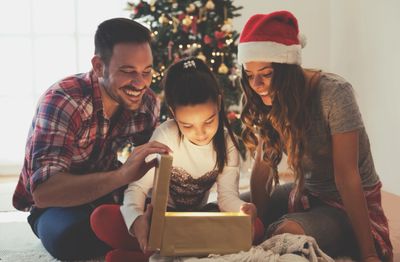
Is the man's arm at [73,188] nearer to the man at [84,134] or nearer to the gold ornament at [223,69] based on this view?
the man at [84,134]

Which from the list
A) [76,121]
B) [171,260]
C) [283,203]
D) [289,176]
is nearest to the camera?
[171,260]

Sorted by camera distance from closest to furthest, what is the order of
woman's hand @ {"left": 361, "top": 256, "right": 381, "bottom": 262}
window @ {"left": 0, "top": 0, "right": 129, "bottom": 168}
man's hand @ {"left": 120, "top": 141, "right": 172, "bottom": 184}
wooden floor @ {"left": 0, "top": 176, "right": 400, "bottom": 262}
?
man's hand @ {"left": 120, "top": 141, "right": 172, "bottom": 184} < woman's hand @ {"left": 361, "top": 256, "right": 381, "bottom": 262} < wooden floor @ {"left": 0, "top": 176, "right": 400, "bottom": 262} < window @ {"left": 0, "top": 0, "right": 129, "bottom": 168}

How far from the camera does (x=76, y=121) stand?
5.49ft

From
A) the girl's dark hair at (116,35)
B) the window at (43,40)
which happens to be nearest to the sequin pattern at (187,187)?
the girl's dark hair at (116,35)

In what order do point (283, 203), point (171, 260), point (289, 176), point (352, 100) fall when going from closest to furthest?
point (171, 260) → point (352, 100) → point (283, 203) → point (289, 176)

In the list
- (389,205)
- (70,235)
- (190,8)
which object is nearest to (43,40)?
(190,8)

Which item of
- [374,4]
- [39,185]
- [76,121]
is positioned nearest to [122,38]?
[76,121]

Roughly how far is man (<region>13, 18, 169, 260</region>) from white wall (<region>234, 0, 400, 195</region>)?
177 centimetres

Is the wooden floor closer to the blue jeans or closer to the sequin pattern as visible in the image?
the sequin pattern

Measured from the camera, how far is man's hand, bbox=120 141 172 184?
1.36m

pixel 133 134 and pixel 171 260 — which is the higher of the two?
pixel 133 134

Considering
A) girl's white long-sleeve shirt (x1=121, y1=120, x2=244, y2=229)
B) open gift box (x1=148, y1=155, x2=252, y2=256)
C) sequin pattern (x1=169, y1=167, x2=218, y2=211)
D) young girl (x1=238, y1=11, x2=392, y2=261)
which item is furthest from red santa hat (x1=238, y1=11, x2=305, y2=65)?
open gift box (x1=148, y1=155, x2=252, y2=256)

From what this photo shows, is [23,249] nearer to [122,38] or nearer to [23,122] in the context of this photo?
[122,38]

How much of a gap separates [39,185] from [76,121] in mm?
228
